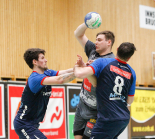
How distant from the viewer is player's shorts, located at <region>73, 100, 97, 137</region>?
4230mm

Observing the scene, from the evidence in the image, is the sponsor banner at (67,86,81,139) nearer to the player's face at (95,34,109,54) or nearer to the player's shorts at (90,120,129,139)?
the player's face at (95,34,109,54)

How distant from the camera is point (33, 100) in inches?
179

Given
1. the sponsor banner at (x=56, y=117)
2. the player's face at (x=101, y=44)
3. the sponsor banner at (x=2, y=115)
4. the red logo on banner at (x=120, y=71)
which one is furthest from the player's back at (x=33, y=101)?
the sponsor banner at (x=56, y=117)

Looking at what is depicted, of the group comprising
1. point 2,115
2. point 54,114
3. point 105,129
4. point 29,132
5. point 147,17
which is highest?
point 147,17

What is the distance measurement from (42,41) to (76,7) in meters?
2.27

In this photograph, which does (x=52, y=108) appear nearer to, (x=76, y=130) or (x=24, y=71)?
(x=24, y=71)

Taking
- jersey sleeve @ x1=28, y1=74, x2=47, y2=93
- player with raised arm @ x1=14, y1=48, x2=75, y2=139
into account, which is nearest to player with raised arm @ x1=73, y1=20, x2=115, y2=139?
player with raised arm @ x1=14, y1=48, x2=75, y2=139

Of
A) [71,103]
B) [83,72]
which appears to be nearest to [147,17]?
[71,103]

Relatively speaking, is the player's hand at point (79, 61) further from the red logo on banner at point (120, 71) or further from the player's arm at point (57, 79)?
the player's arm at point (57, 79)

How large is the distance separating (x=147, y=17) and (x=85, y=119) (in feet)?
31.8

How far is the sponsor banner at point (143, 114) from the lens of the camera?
10.7 metres

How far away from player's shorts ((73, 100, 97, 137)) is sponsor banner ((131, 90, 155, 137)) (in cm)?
660

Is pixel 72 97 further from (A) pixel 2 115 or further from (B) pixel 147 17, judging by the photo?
(B) pixel 147 17

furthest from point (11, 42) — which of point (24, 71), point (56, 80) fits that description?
point (56, 80)
